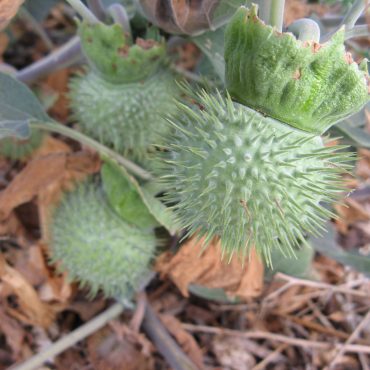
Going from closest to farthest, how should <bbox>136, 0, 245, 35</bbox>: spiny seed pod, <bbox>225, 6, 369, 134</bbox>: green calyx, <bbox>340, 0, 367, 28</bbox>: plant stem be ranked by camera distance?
<bbox>225, 6, 369, 134</bbox>: green calyx < <bbox>340, 0, 367, 28</bbox>: plant stem < <bbox>136, 0, 245, 35</bbox>: spiny seed pod

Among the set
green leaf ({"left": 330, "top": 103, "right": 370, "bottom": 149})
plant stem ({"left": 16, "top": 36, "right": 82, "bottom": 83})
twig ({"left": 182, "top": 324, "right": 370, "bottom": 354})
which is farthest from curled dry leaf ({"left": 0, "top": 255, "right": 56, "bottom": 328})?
green leaf ({"left": 330, "top": 103, "right": 370, "bottom": 149})

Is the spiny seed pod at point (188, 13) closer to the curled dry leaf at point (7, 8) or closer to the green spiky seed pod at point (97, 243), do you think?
the curled dry leaf at point (7, 8)

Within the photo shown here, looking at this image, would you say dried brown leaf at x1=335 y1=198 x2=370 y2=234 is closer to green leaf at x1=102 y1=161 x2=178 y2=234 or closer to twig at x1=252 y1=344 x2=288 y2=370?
twig at x1=252 y1=344 x2=288 y2=370

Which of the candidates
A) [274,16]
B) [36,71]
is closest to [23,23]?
[36,71]

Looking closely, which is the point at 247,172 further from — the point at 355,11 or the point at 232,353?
the point at 232,353

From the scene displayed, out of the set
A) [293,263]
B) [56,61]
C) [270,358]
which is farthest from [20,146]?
[270,358]
